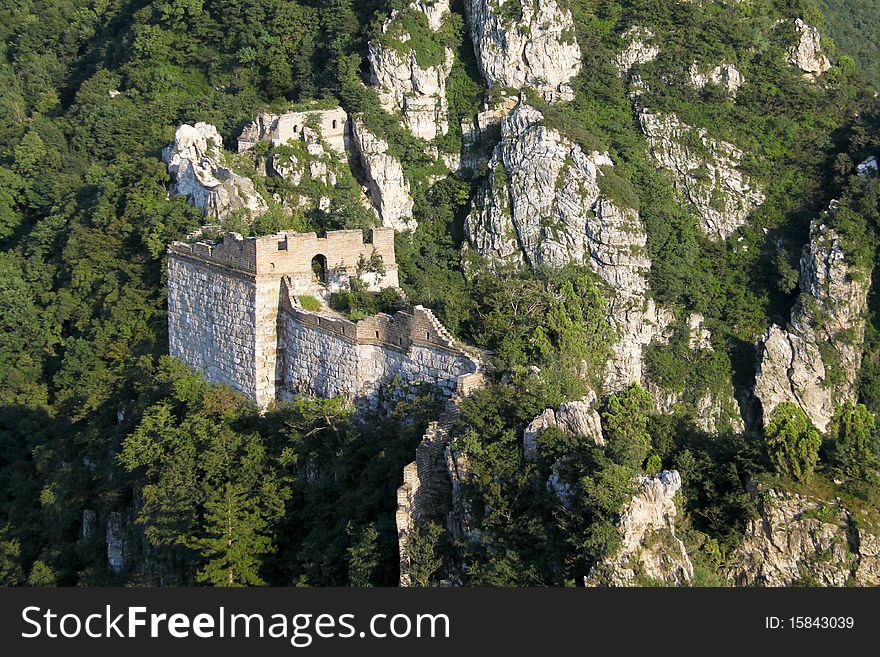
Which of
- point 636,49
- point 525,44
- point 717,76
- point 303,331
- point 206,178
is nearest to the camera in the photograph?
point 303,331

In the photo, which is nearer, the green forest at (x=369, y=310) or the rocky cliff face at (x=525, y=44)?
the green forest at (x=369, y=310)

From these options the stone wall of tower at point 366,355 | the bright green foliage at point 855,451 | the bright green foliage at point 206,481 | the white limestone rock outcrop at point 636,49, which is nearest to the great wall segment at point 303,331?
the stone wall of tower at point 366,355

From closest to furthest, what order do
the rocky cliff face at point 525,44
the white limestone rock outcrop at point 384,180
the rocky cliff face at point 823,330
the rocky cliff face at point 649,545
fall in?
1. the rocky cliff face at point 649,545
2. the white limestone rock outcrop at point 384,180
3. the rocky cliff face at point 823,330
4. the rocky cliff face at point 525,44

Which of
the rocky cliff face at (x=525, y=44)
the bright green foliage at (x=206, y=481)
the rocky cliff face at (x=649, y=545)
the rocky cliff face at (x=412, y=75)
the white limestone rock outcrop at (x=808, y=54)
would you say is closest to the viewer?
the rocky cliff face at (x=649, y=545)

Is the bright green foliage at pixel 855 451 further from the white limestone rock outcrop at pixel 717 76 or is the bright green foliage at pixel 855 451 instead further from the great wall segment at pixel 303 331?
the white limestone rock outcrop at pixel 717 76

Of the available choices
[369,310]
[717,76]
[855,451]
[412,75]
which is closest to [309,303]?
[369,310]

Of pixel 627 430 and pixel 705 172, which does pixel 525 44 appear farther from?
pixel 627 430

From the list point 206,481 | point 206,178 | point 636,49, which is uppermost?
point 636,49
